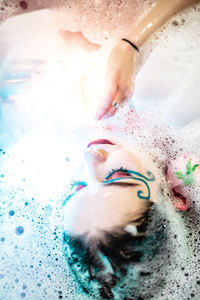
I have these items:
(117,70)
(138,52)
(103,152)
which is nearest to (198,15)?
(138,52)

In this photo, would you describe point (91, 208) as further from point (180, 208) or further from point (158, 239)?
point (180, 208)

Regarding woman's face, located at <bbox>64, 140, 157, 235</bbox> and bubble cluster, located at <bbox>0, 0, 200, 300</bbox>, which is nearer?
woman's face, located at <bbox>64, 140, 157, 235</bbox>

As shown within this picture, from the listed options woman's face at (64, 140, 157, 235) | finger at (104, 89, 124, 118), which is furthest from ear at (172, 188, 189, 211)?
finger at (104, 89, 124, 118)

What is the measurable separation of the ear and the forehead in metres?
0.24

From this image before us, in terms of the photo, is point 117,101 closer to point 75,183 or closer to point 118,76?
point 118,76

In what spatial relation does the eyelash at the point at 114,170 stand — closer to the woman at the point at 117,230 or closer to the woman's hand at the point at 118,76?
the woman at the point at 117,230

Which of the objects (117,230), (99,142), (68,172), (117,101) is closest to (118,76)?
(117,101)

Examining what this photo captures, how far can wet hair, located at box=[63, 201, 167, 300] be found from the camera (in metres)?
0.78

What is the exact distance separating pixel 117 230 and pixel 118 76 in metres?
0.51

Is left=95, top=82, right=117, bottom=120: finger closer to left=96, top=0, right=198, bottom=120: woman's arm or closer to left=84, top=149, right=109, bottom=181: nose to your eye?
left=96, top=0, right=198, bottom=120: woman's arm

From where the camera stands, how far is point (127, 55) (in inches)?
40.6

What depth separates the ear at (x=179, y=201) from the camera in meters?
1.02

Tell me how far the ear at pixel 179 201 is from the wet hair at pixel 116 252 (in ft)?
0.58

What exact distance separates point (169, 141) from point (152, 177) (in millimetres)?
207
